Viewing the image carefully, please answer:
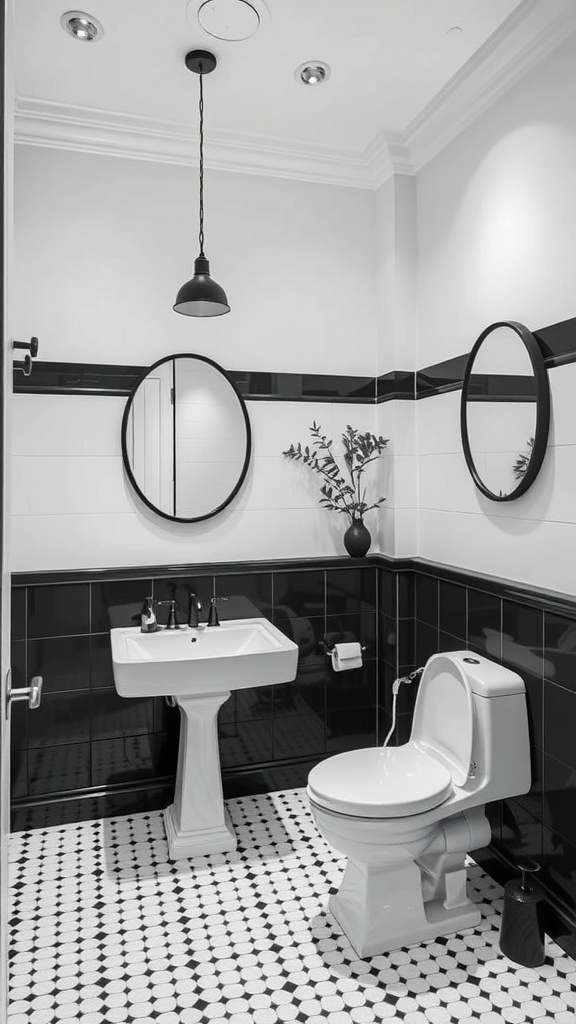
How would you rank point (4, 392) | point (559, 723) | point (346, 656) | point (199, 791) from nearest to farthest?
point (4, 392), point (559, 723), point (199, 791), point (346, 656)

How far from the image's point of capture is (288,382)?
9.86ft

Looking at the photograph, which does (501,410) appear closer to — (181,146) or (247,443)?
(247,443)

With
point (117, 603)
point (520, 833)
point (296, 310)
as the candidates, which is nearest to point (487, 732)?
point (520, 833)

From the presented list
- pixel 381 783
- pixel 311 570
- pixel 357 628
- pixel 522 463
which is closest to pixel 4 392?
pixel 381 783

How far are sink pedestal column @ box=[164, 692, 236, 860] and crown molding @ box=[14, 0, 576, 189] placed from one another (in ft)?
7.34

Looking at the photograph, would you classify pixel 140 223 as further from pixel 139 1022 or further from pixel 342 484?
pixel 139 1022

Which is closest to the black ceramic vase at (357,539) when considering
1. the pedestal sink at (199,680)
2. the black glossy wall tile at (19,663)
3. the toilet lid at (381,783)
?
the pedestal sink at (199,680)

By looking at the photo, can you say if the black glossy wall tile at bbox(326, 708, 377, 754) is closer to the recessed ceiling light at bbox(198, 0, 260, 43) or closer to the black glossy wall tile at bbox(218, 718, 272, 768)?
the black glossy wall tile at bbox(218, 718, 272, 768)

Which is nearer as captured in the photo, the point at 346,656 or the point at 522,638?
the point at 522,638

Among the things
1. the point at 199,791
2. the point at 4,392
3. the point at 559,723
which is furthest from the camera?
the point at 199,791

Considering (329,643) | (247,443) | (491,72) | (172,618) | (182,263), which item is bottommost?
(329,643)

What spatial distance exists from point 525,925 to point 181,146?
3.08 m

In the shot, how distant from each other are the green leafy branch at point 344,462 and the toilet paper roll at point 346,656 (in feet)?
1.84

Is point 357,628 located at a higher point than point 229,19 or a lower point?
lower
